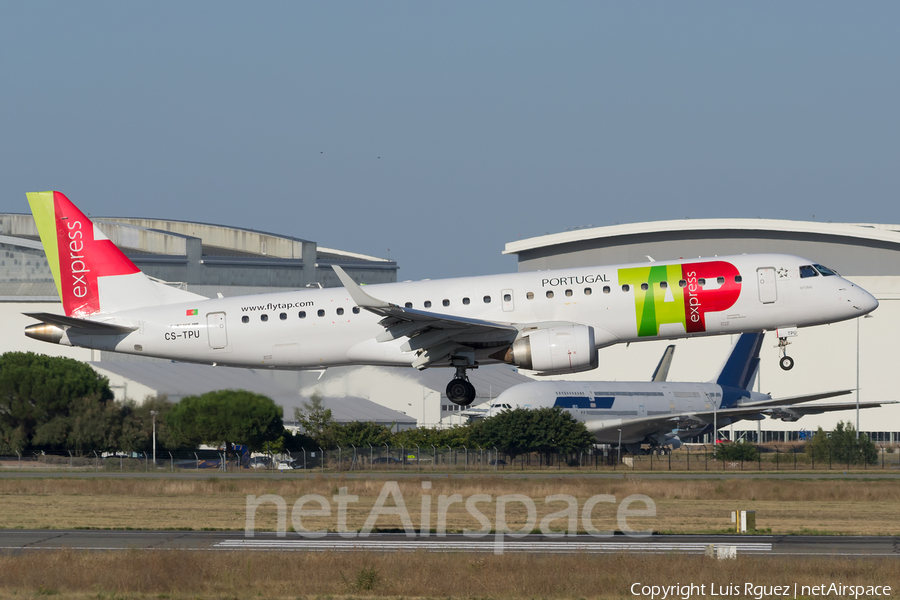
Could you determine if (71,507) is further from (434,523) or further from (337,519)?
(434,523)

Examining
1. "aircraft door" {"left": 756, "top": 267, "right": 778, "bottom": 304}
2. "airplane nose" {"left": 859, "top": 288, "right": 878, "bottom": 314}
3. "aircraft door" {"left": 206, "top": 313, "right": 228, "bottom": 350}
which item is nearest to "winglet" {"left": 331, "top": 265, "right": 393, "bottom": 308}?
"aircraft door" {"left": 206, "top": 313, "right": 228, "bottom": 350}

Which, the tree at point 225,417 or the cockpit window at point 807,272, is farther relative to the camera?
the tree at point 225,417

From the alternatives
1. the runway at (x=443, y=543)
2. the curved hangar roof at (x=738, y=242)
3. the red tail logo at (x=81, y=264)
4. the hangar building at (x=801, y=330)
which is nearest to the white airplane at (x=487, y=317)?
the red tail logo at (x=81, y=264)

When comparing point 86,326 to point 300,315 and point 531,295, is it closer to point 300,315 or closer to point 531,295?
point 300,315

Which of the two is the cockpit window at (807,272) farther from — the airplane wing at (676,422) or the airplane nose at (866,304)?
the airplane wing at (676,422)

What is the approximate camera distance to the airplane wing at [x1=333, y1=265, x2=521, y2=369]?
97.5 ft

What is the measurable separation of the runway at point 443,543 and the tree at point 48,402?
117 feet

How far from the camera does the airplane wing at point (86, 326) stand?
104ft

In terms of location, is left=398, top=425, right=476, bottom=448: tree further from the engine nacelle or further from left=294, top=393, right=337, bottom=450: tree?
the engine nacelle

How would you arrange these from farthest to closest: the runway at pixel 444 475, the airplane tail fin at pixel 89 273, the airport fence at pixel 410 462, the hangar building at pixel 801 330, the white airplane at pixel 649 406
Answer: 1. the hangar building at pixel 801 330
2. the white airplane at pixel 649 406
3. the airport fence at pixel 410 462
4. the runway at pixel 444 475
5. the airplane tail fin at pixel 89 273

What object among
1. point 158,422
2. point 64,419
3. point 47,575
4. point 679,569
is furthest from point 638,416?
point 47,575

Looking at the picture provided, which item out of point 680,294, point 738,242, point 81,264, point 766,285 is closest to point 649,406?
point 738,242

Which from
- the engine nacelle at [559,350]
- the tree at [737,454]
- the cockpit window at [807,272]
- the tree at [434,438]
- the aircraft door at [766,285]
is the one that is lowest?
the tree at [737,454]

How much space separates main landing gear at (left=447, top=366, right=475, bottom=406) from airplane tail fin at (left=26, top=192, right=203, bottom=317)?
29.5ft
